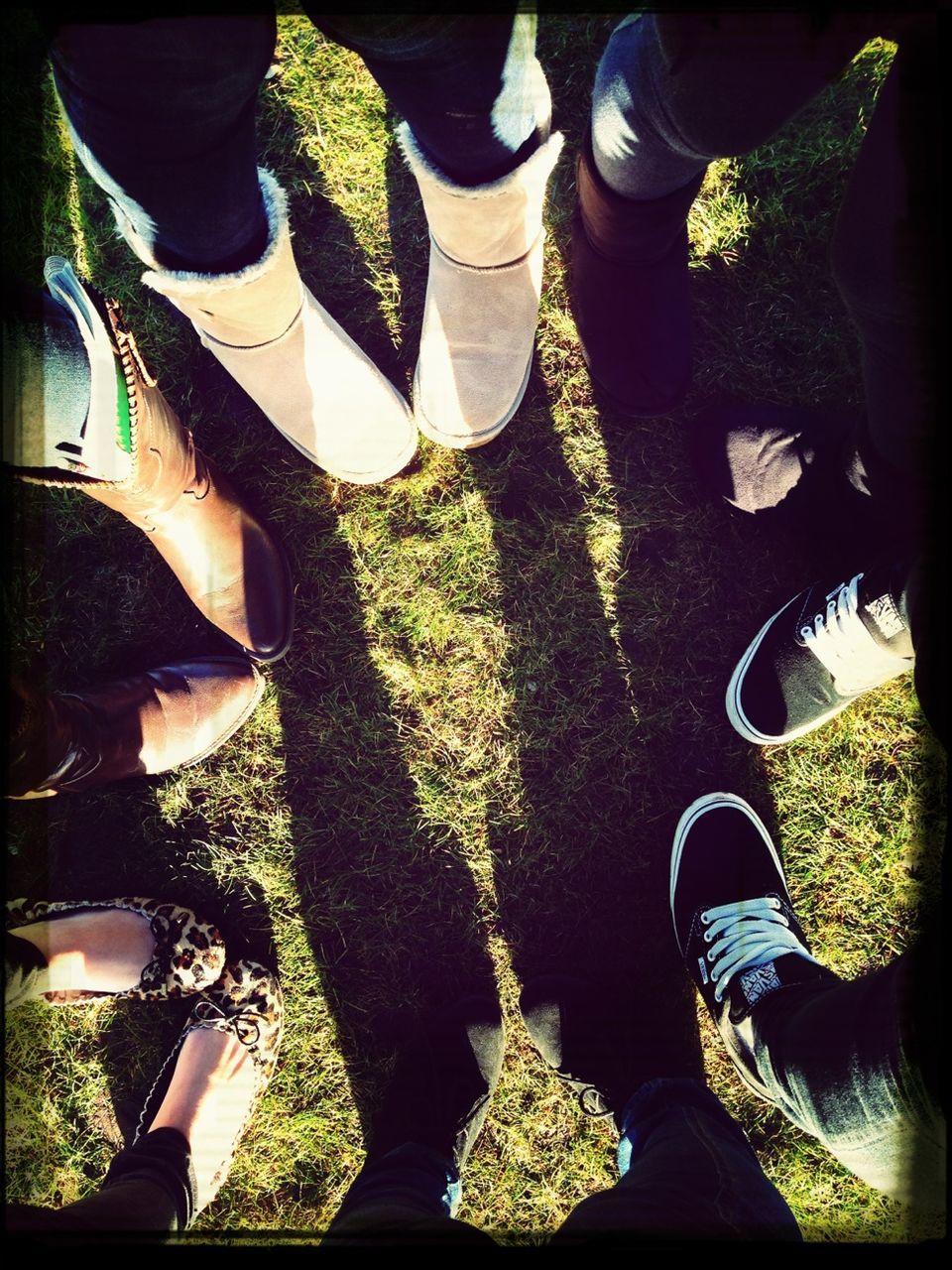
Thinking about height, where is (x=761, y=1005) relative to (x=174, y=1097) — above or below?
above

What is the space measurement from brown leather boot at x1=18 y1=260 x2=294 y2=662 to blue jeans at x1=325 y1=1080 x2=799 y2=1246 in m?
1.19

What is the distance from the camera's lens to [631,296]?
175 cm

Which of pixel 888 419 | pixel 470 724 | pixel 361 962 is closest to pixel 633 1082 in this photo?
pixel 361 962

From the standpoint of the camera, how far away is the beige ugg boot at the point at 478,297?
1.31 metres

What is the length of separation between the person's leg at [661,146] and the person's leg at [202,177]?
60 centimetres

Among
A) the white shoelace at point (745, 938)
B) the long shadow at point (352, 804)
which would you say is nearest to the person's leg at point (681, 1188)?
the white shoelace at point (745, 938)

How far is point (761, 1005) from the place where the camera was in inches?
62.9

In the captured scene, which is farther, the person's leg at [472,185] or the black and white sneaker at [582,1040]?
the black and white sneaker at [582,1040]

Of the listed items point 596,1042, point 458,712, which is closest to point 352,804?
point 458,712

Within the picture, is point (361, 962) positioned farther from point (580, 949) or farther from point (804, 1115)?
point (804, 1115)

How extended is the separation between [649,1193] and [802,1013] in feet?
1.39

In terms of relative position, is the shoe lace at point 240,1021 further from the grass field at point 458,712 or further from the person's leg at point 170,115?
the person's leg at point 170,115

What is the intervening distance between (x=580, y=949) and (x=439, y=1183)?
1.93 ft

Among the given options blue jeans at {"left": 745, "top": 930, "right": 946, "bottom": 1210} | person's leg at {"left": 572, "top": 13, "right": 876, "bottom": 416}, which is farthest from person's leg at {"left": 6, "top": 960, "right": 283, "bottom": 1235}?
person's leg at {"left": 572, "top": 13, "right": 876, "bottom": 416}
